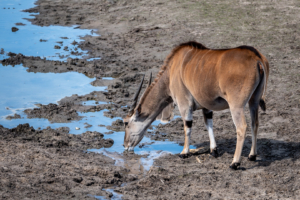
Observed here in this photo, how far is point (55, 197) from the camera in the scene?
4.47 meters

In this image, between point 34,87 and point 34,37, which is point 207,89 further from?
point 34,37

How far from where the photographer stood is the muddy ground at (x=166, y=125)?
478cm

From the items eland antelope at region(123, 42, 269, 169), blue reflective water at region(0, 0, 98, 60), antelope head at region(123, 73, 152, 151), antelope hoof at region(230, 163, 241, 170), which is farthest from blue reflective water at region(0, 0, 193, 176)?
antelope hoof at region(230, 163, 241, 170)

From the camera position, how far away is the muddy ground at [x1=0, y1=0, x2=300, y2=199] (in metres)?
4.78

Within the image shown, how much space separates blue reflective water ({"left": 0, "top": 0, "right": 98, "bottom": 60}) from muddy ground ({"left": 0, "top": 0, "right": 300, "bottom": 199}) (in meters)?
0.48

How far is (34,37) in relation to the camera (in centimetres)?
1228

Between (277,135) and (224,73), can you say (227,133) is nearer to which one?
(277,135)

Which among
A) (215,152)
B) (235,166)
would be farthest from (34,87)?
(235,166)

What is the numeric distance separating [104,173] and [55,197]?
89cm

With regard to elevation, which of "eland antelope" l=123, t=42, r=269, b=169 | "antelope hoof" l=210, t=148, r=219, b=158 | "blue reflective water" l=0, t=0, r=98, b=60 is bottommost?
"antelope hoof" l=210, t=148, r=219, b=158

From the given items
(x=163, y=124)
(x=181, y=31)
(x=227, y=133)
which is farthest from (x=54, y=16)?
(x=227, y=133)

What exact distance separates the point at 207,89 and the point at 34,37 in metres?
8.40

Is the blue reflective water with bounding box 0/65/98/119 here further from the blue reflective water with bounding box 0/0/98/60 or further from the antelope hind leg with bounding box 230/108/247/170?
the antelope hind leg with bounding box 230/108/247/170

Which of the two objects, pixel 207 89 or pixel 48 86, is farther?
pixel 48 86
